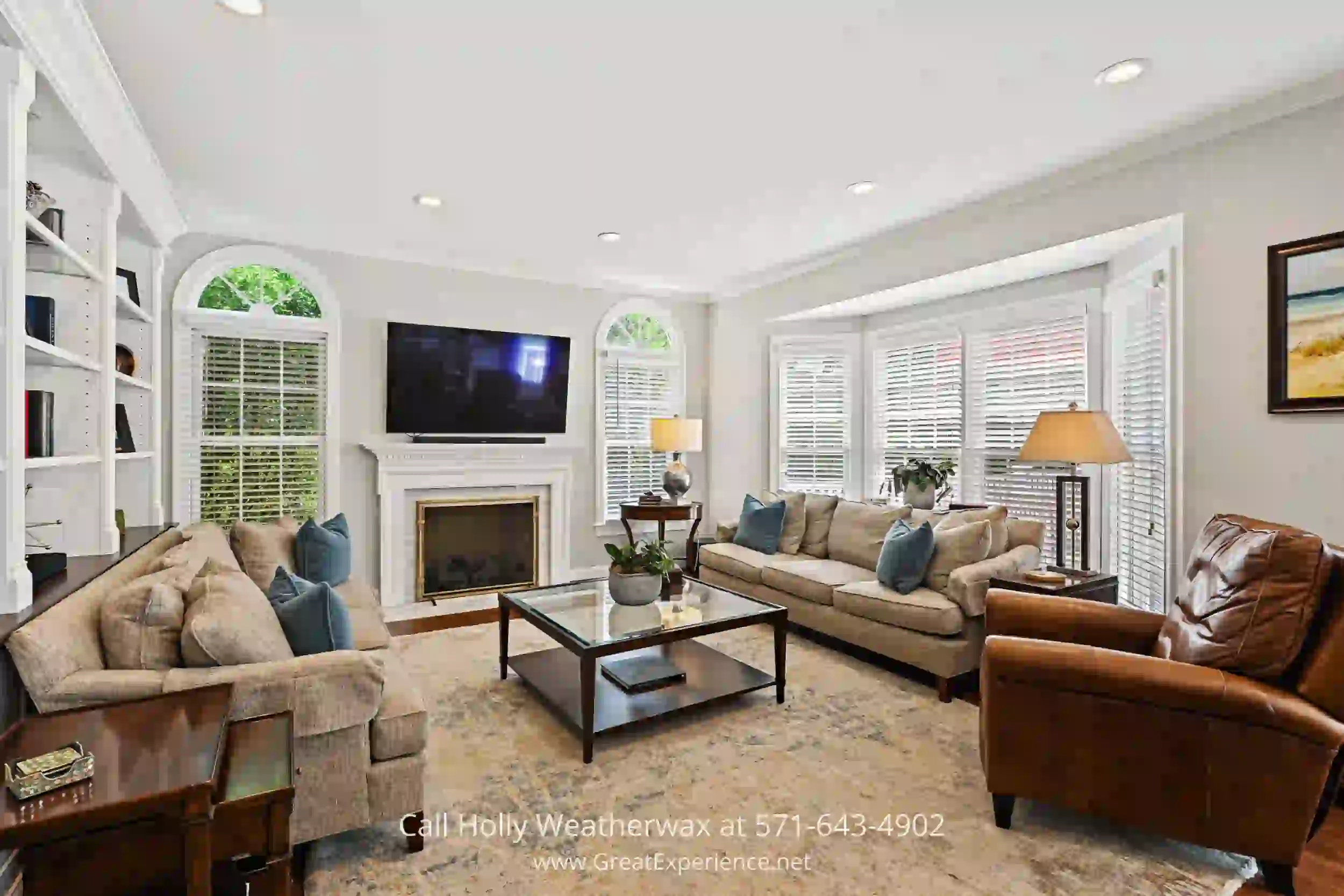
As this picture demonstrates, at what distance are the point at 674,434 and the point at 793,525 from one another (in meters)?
1.28

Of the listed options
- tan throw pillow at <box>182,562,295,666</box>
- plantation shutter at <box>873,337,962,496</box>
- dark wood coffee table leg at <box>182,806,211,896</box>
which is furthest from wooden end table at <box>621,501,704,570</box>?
dark wood coffee table leg at <box>182,806,211,896</box>

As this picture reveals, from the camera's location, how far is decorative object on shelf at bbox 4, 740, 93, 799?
1329 mm

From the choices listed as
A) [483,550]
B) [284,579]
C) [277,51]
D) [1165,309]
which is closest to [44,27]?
[277,51]

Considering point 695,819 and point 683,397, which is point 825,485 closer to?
point 683,397

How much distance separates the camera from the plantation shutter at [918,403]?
511 centimetres

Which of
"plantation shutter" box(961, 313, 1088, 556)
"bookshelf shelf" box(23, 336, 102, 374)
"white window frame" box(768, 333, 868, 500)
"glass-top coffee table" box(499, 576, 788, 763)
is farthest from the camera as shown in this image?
"white window frame" box(768, 333, 868, 500)

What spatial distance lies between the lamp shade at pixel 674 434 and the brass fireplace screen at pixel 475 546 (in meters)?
1.13

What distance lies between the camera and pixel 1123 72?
2.56m

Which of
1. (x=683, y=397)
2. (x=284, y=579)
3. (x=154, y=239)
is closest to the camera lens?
(x=284, y=579)

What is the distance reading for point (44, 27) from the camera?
205cm

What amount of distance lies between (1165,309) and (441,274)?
15.2ft

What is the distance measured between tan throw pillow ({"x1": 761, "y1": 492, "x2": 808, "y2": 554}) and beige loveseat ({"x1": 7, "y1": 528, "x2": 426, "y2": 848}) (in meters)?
3.16

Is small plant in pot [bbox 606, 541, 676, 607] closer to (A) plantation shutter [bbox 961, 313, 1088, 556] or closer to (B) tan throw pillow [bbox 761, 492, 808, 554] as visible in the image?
(B) tan throw pillow [bbox 761, 492, 808, 554]

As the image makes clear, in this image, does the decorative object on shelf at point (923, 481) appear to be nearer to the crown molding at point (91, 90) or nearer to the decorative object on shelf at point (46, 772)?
the decorative object on shelf at point (46, 772)
